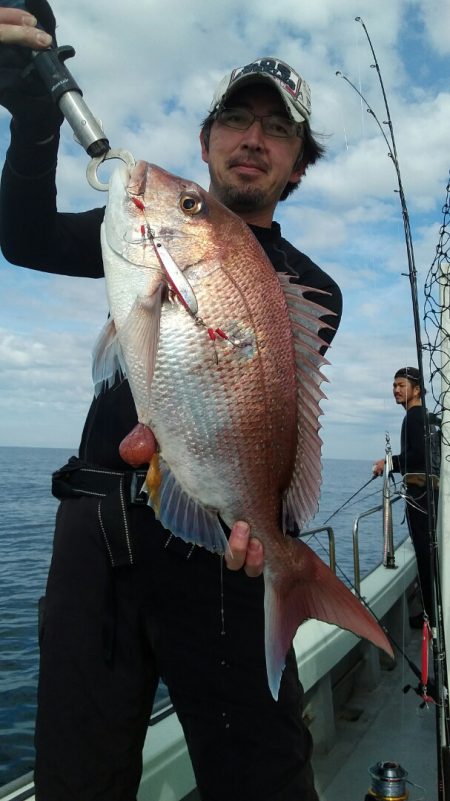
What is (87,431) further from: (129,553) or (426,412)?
(426,412)

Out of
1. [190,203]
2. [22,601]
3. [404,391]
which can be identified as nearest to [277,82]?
[190,203]

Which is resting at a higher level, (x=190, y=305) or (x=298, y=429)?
(x=190, y=305)

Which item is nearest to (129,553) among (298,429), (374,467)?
(298,429)

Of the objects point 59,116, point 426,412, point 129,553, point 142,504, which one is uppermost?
point 59,116

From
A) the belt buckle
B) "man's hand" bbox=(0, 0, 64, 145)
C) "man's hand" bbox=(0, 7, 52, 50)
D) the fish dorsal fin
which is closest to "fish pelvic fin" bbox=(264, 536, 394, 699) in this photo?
the fish dorsal fin

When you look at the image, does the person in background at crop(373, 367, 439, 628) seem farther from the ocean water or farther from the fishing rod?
the fishing rod

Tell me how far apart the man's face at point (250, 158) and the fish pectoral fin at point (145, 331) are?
0.86m

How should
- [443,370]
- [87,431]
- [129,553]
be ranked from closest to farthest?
[129,553]
[87,431]
[443,370]

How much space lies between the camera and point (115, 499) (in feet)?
6.56

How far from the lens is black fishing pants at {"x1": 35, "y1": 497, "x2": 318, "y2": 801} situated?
1916 millimetres

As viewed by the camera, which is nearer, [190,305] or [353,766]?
[190,305]

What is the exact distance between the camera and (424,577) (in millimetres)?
5914

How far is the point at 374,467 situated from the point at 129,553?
6.69 metres

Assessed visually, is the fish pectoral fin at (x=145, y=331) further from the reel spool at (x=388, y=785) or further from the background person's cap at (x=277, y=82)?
the reel spool at (x=388, y=785)
